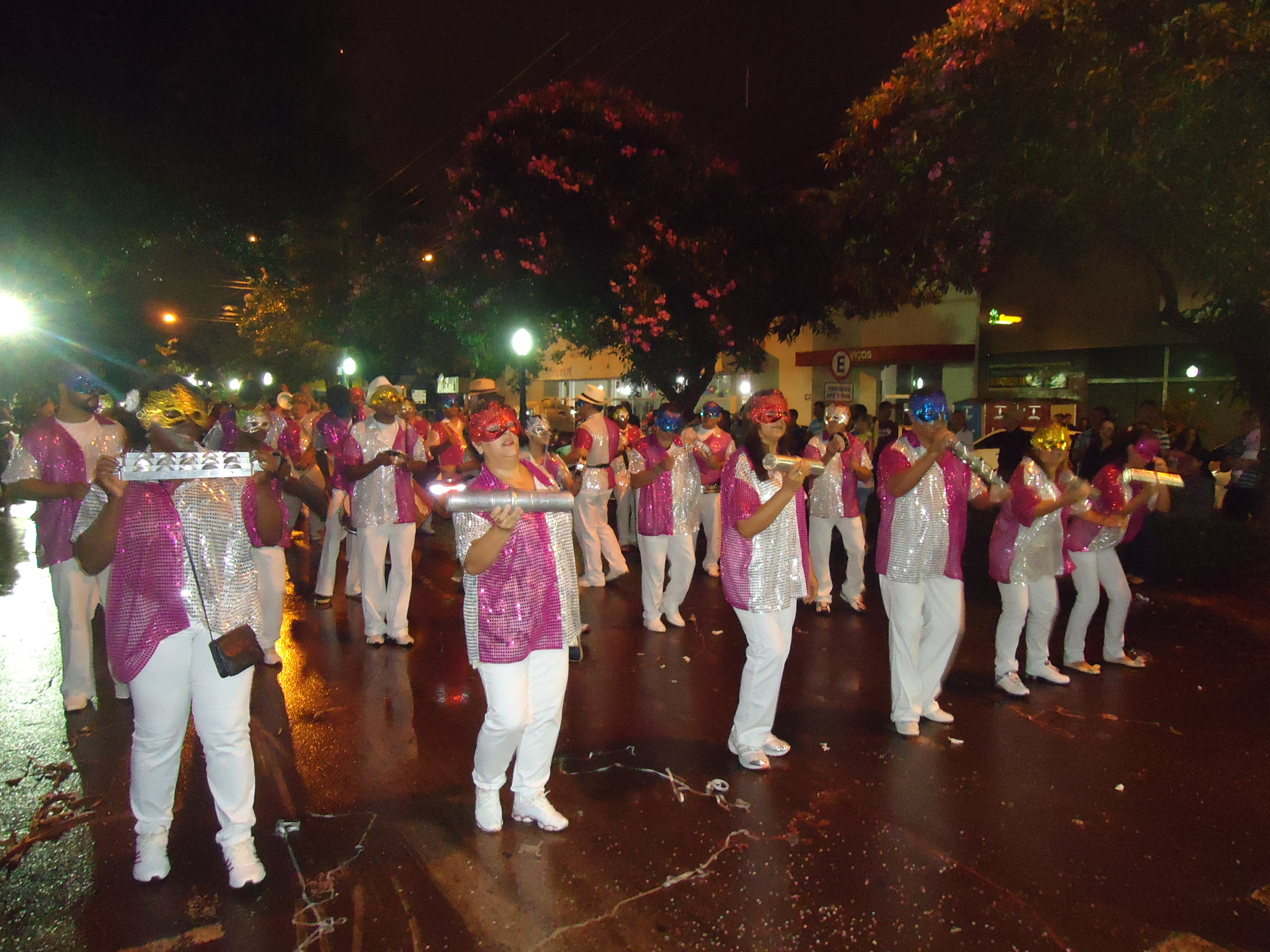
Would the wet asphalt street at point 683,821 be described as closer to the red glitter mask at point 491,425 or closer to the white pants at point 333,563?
the white pants at point 333,563

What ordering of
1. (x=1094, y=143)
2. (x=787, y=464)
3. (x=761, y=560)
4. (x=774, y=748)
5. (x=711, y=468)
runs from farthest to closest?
1. (x=1094, y=143)
2. (x=711, y=468)
3. (x=774, y=748)
4. (x=761, y=560)
5. (x=787, y=464)

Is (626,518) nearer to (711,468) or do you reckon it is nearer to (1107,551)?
(711,468)

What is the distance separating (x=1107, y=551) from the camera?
5.87 meters

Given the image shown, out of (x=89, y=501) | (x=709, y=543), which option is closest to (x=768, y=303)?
(x=709, y=543)

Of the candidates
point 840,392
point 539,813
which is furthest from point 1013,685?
point 840,392

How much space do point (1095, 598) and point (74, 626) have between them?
6961 millimetres

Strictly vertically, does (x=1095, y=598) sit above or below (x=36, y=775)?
above

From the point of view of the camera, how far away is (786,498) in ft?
12.9

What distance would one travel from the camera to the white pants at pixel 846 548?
7.80 metres

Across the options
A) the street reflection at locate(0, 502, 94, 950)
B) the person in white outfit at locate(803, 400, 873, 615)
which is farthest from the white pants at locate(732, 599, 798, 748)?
the person in white outfit at locate(803, 400, 873, 615)

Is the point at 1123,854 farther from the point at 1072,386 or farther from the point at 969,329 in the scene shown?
the point at 969,329

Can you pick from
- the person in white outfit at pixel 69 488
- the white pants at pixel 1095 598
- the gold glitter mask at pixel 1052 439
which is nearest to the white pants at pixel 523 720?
the person in white outfit at pixel 69 488

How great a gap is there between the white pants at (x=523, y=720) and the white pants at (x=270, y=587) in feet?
9.88

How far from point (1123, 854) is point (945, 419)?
7.41ft
